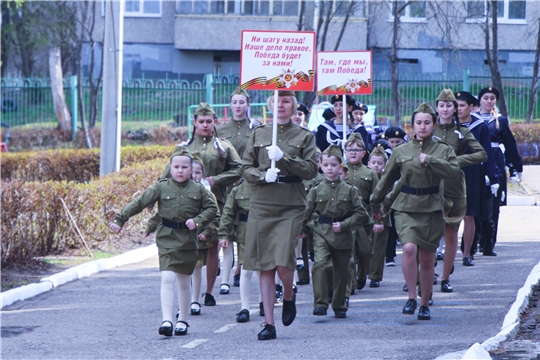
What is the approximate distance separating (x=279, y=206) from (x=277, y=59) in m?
1.40

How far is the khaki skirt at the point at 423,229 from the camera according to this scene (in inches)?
330

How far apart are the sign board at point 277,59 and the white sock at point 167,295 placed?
5.82 feet

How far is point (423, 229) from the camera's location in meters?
8.38

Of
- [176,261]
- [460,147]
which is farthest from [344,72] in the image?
[176,261]

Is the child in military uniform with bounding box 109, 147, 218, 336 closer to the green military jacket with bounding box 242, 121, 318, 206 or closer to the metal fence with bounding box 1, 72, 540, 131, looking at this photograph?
the green military jacket with bounding box 242, 121, 318, 206

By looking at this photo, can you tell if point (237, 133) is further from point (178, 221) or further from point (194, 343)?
point (194, 343)

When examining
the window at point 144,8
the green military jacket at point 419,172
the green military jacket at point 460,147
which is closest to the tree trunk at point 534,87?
the window at point 144,8

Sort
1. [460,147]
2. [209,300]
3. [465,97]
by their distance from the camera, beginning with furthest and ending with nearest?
[465,97] → [460,147] → [209,300]

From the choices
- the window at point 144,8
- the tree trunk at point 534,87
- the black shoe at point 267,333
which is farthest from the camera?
the window at point 144,8

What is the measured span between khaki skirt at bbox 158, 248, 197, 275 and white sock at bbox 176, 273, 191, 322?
71 mm

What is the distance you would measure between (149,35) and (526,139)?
1848 centimetres

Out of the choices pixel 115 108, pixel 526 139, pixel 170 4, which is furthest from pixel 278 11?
pixel 115 108

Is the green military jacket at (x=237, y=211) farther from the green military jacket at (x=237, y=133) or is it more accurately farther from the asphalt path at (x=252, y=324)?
the green military jacket at (x=237, y=133)

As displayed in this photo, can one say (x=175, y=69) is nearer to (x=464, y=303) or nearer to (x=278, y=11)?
(x=278, y=11)
